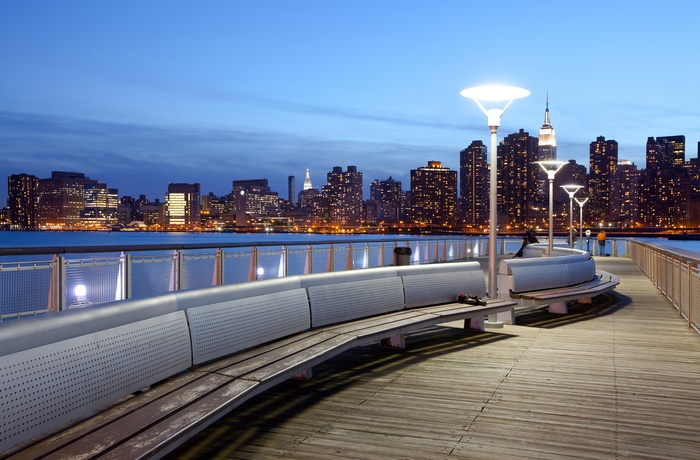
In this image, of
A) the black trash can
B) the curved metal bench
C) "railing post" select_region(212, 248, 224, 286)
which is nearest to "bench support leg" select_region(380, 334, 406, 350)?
the curved metal bench

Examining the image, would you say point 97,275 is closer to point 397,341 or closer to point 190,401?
point 397,341

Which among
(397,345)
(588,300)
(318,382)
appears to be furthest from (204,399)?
(588,300)

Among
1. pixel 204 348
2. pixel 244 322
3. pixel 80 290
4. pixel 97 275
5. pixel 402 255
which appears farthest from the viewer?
pixel 402 255

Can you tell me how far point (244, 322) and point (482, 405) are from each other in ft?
7.30

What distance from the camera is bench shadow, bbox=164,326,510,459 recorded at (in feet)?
16.1

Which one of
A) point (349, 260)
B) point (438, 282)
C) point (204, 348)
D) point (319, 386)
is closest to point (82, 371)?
point (204, 348)

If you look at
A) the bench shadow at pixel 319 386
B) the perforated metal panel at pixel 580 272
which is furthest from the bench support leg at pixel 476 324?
the perforated metal panel at pixel 580 272

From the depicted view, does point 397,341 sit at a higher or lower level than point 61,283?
lower

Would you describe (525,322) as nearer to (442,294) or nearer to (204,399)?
(442,294)

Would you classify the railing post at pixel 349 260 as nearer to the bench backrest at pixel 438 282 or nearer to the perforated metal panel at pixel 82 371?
the bench backrest at pixel 438 282

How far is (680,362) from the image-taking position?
8.05 m

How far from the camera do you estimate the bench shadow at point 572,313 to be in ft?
37.4

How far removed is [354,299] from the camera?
8.17 metres

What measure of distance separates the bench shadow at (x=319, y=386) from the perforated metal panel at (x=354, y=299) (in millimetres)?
480
